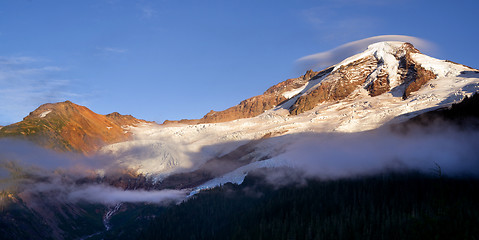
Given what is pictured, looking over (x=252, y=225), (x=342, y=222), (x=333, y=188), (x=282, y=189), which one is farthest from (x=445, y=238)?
(x=282, y=189)

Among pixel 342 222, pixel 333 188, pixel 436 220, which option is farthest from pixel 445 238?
A: pixel 333 188

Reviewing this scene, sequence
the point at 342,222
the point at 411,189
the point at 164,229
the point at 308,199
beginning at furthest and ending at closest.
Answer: the point at 164,229 < the point at 308,199 < the point at 411,189 < the point at 342,222

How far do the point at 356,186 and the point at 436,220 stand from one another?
124721 millimetres

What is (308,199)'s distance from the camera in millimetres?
173625

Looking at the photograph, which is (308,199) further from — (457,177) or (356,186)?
(457,177)

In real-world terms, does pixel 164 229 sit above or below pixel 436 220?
below

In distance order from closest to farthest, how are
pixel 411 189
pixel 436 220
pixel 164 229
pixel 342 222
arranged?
pixel 436 220 → pixel 342 222 → pixel 411 189 → pixel 164 229

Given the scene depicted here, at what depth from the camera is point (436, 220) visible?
173 feet

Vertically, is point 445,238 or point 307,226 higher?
point 445,238

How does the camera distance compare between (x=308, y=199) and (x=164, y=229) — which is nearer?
(x=308, y=199)

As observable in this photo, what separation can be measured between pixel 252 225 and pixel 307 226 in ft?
75.2

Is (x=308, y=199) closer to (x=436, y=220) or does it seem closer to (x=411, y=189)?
(x=411, y=189)

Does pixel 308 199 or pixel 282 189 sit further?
pixel 282 189

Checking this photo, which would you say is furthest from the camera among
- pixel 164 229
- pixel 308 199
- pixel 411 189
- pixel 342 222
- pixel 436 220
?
pixel 164 229
